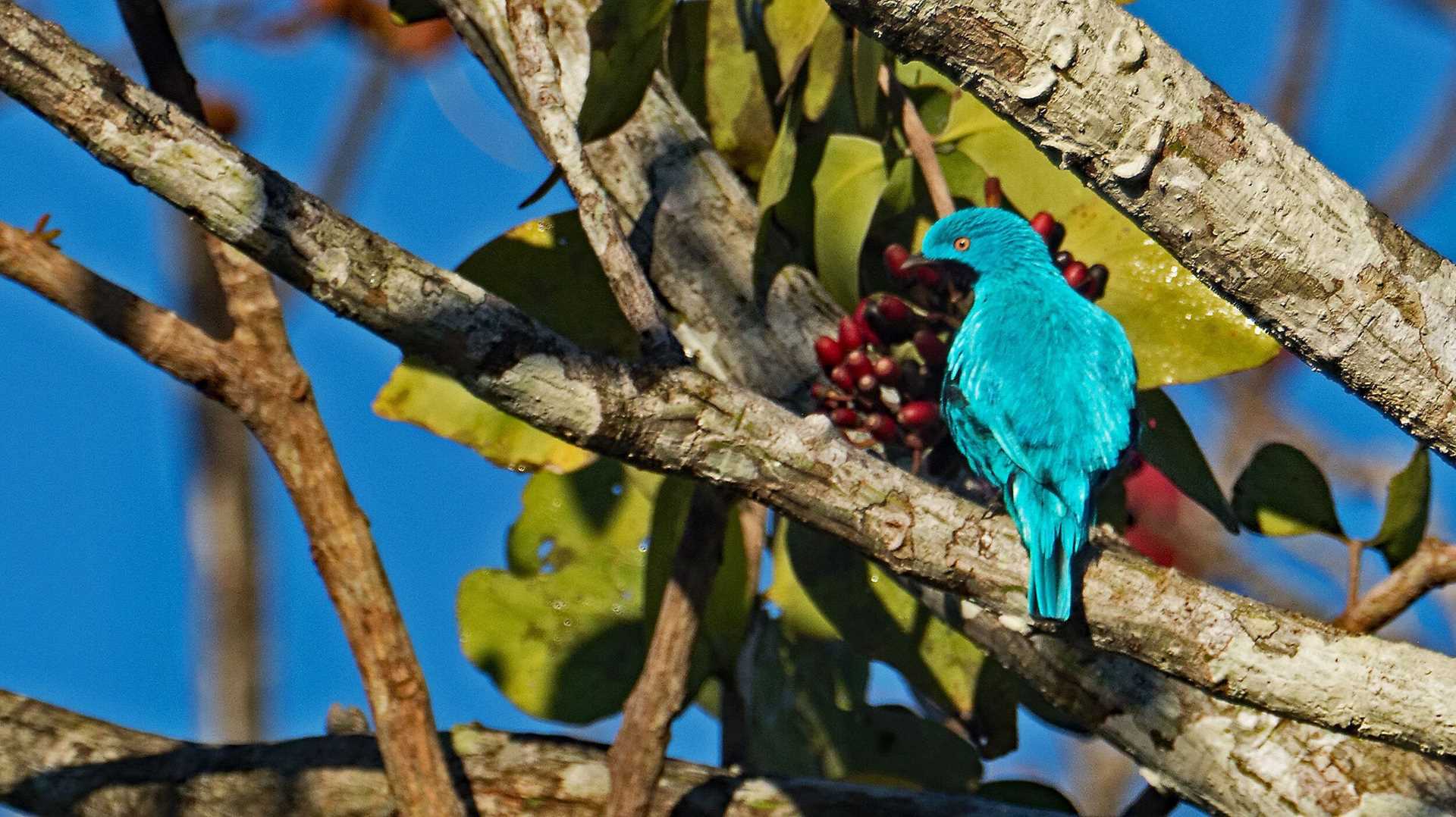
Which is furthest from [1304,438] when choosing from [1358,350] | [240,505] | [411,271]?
[411,271]

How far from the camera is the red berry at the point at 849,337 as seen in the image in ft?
9.85

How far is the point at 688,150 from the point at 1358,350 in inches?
63.5

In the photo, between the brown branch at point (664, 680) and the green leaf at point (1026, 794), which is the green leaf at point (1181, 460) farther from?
the brown branch at point (664, 680)

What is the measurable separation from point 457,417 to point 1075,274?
140 centimetres

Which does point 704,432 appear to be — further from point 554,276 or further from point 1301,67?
point 1301,67

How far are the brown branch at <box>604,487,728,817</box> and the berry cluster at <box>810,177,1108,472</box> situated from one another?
357mm

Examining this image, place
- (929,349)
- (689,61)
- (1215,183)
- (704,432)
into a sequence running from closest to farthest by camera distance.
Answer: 1. (1215,183)
2. (704,432)
3. (929,349)
4. (689,61)

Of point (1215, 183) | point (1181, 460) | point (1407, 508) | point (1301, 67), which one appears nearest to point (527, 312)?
point (1181, 460)

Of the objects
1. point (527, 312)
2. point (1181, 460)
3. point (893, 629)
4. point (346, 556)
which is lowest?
point (346, 556)

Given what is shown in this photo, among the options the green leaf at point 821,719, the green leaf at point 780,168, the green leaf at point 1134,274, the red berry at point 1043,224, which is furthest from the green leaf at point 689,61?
the green leaf at point 821,719

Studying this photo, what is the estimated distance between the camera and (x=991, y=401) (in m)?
2.90

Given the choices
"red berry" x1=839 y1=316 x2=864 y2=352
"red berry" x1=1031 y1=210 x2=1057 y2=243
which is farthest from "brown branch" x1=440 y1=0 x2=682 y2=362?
"red berry" x1=1031 y1=210 x2=1057 y2=243

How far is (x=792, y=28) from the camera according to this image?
137 inches

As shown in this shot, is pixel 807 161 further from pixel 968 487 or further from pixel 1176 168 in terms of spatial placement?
pixel 1176 168
